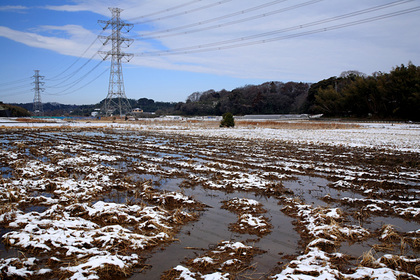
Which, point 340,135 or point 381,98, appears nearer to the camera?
point 340,135

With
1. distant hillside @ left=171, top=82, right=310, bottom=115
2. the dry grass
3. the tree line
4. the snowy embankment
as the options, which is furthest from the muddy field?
distant hillside @ left=171, top=82, right=310, bottom=115

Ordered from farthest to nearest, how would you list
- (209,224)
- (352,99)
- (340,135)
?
(352,99) < (340,135) < (209,224)

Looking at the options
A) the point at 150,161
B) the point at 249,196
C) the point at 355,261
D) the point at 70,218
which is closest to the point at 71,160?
the point at 150,161

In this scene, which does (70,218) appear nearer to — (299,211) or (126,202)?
(126,202)

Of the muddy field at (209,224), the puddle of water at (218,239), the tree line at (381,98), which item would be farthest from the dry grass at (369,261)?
the tree line at (381,98)

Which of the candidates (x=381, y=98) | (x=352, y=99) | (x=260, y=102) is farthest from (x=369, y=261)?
(x=260, y=102)

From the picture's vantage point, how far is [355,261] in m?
3.70

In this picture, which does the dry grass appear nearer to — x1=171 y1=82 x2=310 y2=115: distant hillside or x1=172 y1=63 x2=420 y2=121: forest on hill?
x1=172 y1=63 x2=420 y2=121: forest on hill

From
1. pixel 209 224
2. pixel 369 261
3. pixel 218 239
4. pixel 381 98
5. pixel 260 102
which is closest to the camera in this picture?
pixel 369 261

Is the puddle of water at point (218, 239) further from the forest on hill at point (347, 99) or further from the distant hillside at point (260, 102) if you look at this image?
the distant hillside at point (260, 102)

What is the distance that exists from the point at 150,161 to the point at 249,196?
543cm

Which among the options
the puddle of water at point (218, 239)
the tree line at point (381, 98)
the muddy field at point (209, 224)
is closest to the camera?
the muddy field at point (209, 224)

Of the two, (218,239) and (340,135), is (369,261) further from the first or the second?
(340,135)

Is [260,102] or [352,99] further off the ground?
[260,102]
